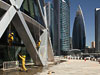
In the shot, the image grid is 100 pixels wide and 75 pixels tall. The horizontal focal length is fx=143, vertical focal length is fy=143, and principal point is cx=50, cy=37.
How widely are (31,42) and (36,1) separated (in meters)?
8.53

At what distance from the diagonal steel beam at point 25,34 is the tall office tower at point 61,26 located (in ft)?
450

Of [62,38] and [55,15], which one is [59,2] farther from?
[62,38]

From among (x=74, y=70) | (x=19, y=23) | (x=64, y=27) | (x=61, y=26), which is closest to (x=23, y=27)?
(x=19, y=23)

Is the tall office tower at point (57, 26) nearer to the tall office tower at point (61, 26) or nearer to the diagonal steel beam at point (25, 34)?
the tall office tower at point (61, 26)

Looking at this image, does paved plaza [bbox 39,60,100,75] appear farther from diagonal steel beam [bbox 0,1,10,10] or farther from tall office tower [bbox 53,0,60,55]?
tall office tower [bbox 53,0,60,55]

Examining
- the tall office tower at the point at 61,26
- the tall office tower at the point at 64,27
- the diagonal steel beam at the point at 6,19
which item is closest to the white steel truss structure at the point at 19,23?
the diagonal steel beam at the point at 6,19

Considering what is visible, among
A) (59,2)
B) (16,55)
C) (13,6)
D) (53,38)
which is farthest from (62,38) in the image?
(13,6)

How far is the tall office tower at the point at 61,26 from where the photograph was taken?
156 m

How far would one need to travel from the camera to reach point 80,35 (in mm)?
199875

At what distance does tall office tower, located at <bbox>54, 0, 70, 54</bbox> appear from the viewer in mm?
156375

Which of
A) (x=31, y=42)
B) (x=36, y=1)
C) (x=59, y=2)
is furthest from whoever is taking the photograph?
(x=59, y=2)

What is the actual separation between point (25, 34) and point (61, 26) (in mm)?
142482

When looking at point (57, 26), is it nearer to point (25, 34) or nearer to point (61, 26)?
point (61, 26)

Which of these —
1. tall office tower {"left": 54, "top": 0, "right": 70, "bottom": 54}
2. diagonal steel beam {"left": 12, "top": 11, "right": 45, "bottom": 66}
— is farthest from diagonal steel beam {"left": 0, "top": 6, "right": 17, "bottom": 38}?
tall office tower {"left": 54, "top": 0, "right": 70, "bottom": 54}
